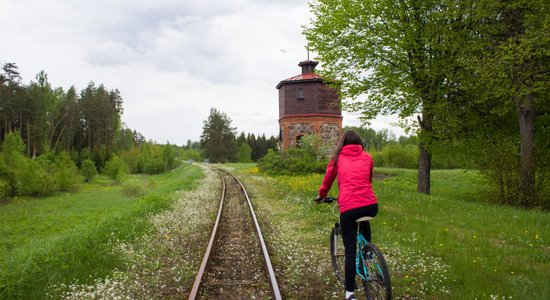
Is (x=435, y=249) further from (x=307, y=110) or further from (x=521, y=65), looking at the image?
(x=307, y=110)

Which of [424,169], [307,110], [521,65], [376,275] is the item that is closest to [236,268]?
[376,275]

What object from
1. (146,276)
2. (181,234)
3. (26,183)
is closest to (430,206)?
(181,234)

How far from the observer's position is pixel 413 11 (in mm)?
14164

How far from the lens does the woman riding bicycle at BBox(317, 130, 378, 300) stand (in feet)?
14.1

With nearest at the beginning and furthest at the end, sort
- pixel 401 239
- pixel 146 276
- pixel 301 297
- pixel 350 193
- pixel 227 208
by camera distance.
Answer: pixel 350 193 < pixel 301 297 < pixel 146 276 < pixel 401 239 < pixel 227 208

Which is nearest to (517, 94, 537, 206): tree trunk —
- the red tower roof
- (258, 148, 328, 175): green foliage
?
(258, 148, 328, 175): green foliage

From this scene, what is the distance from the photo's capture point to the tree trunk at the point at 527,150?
1173 centimetres

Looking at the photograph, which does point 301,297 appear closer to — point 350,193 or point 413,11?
point 350,193

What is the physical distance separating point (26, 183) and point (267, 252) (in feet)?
104

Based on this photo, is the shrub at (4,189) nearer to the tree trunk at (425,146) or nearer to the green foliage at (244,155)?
the tree trunk at (425,146)

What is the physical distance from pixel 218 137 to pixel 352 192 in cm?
8067

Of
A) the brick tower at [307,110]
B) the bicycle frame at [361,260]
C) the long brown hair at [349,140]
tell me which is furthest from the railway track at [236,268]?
the brick tower at [307,110]

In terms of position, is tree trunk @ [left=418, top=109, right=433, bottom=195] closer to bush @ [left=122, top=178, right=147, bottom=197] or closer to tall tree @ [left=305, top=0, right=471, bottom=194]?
tall tree @ [left=305, top=0, right=471, bottom=194]

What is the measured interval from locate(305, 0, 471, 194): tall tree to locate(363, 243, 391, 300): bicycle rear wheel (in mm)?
10654
